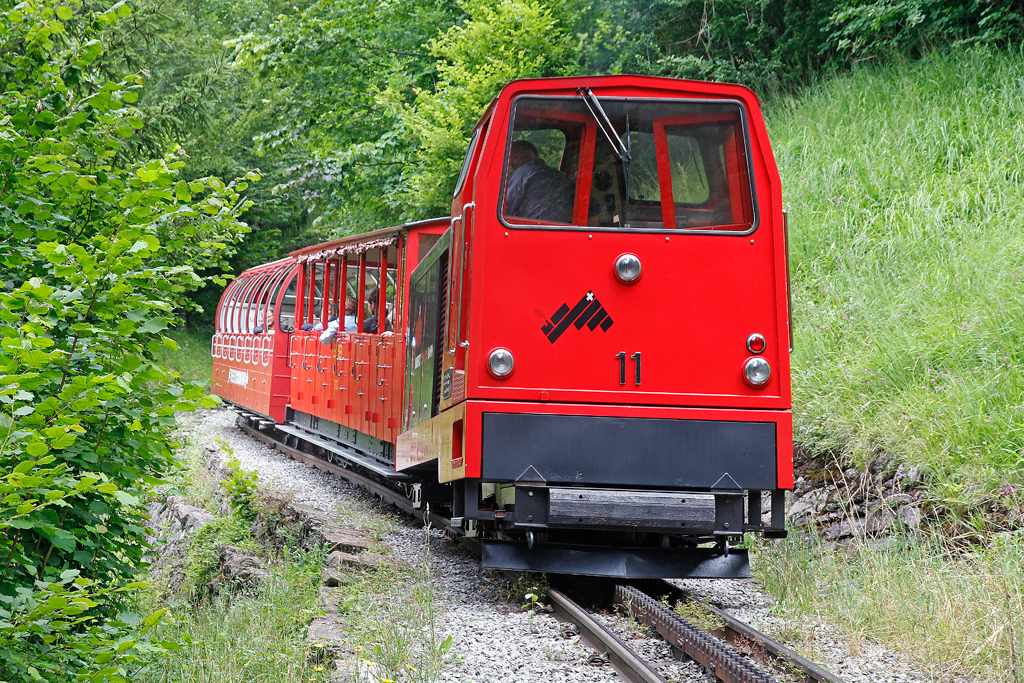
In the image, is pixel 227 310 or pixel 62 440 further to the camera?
pixel 227 310

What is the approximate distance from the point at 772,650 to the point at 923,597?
3.46ft

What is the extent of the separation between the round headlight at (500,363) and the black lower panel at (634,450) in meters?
0.24

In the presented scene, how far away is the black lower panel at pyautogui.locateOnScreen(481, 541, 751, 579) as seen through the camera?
522 cm

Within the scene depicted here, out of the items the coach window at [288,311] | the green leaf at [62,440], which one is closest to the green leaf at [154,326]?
the green leaf at [62,440]

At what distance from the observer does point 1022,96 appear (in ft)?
34.8

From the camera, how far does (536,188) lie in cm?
522

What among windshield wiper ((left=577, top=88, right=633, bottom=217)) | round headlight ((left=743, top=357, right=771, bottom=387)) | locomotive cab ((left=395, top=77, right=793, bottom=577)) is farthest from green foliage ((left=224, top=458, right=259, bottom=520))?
round headlight ((left=743, top=357, right=771, bottom=387))

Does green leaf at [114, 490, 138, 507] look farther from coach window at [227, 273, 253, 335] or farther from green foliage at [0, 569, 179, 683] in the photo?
coach window at [227, 273, 253, 335]

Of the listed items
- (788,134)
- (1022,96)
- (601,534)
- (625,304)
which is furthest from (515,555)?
(788,134)

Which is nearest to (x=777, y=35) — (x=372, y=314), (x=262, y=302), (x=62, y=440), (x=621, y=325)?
(x=372, y=314)

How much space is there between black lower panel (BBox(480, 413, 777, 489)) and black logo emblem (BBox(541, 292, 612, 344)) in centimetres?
50

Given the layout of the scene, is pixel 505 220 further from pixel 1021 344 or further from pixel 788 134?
pixel 788 134

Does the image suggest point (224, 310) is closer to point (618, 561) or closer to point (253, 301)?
point (253, 301)

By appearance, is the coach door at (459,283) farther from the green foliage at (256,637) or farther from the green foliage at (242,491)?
the green foliage at (242,491)
